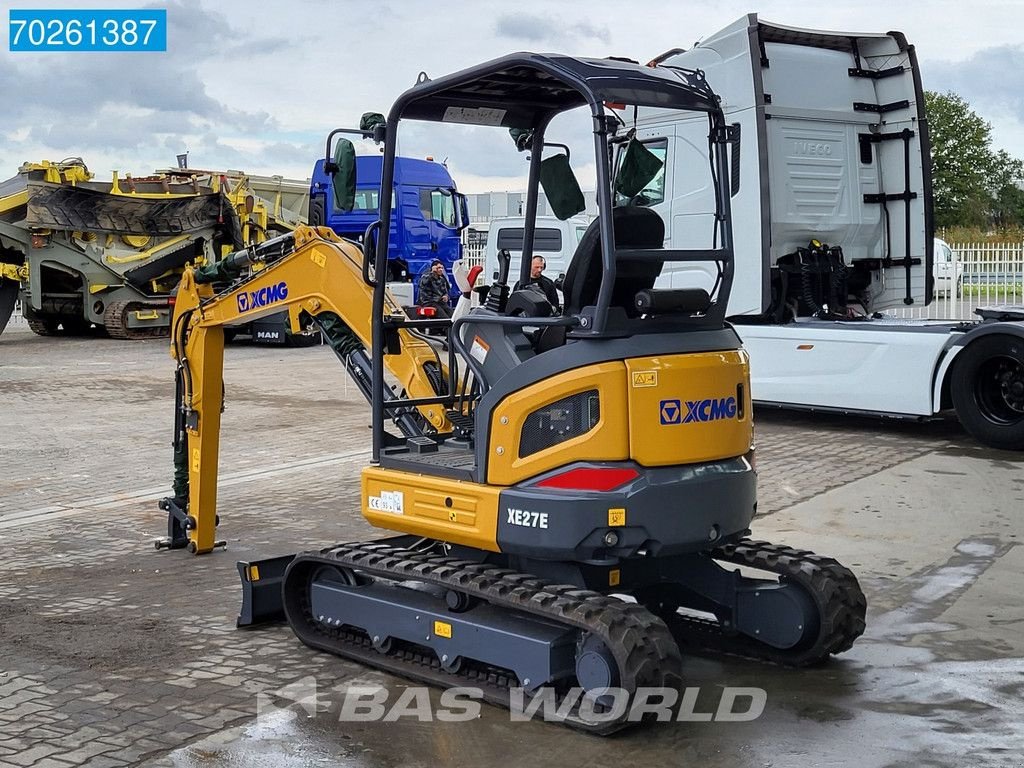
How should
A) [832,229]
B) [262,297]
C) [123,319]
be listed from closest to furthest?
1. [262,297]
2. [832,229]
3. [123,319]

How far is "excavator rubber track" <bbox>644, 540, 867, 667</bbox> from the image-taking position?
5.79m

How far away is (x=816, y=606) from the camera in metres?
5.79

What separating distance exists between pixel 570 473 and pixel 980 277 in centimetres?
2092

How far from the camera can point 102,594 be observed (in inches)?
287

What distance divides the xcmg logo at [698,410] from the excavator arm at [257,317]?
153 centimetres

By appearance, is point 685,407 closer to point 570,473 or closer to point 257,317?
point 570,473

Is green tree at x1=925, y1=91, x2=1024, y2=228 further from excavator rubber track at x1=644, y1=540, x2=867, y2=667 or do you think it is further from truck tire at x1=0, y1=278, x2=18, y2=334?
excavator rubber track at x1=644, y1=540, x2=867, y2=667

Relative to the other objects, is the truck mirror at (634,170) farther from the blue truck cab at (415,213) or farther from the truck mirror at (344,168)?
the blue truck cab at (415,213)

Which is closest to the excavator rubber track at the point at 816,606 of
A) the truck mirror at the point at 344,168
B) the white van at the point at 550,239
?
the truck mirror at the point at 344,168

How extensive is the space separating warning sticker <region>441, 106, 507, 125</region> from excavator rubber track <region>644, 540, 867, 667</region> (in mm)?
2489

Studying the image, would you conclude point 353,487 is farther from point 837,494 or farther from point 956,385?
point 956,385

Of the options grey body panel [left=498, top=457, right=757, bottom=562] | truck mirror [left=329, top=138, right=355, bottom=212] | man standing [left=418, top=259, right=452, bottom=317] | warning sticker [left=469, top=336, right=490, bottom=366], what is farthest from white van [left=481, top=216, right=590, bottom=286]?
grey body panel [left=498, top=457, right=757, bottom=562]

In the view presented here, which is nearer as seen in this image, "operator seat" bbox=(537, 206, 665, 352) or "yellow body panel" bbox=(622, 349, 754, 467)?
"yellow body panel" bbox=(622, 349, 754, 467)

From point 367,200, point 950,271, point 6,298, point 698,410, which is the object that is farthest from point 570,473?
point 6,298
